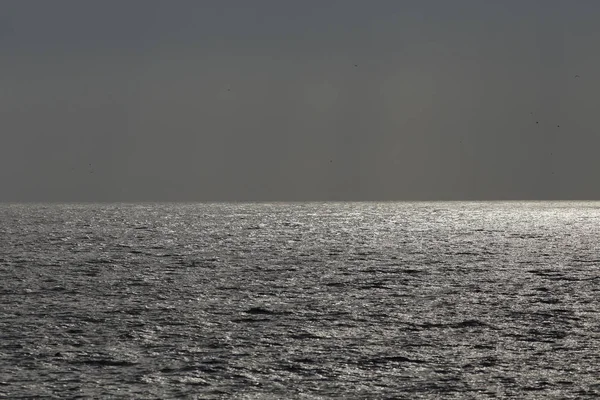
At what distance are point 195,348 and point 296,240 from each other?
110 meters

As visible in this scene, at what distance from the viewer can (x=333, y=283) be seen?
70.5 m

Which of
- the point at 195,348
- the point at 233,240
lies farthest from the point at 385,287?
the point at 233,240

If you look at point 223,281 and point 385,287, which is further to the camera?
point 223,281

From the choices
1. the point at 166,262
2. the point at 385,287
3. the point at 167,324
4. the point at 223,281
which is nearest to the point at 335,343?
the point at 167,324

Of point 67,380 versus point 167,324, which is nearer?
point 67,380

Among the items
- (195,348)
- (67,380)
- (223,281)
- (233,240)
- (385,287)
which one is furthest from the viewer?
(233,240)

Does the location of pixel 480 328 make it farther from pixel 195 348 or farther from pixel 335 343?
pixel 195 348

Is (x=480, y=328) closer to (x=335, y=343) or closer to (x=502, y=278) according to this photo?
(x=335, y=343)

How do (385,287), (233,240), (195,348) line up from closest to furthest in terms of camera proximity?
(195,348)
(385,287)
(233,240)

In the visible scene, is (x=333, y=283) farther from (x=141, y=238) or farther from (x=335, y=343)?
(x=141, y=238)

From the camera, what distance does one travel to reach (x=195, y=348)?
3906cm

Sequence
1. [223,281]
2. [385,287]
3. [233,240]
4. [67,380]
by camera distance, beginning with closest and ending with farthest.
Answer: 1. [67,380]
2. [385,287]
3. [223,281]
4. [233,240]

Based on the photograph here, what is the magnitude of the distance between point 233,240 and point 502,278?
249ft

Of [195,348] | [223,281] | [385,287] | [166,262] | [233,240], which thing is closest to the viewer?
[195,348]
